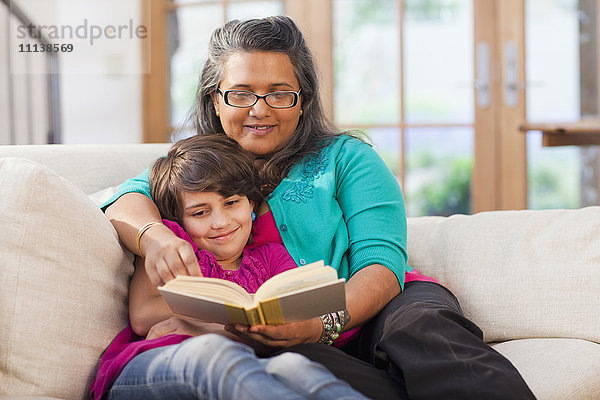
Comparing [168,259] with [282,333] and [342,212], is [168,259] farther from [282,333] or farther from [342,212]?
[342,212]

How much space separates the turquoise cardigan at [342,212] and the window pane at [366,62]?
6.41 feet

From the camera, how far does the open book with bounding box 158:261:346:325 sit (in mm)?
1018

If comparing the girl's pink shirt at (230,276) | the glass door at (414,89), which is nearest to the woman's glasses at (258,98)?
the girl's pink shirt at (230,276)

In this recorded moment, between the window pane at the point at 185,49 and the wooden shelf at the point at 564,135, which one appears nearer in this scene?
the wooden shelf at the point at 564,135

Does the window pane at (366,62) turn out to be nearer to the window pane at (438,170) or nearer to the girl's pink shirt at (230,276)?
the window pane at (438,170)

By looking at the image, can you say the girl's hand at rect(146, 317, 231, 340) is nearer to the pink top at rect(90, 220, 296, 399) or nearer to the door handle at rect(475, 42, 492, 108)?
the pink top at rect(90, 220, 296, 399)

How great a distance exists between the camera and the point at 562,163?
3.32 meters

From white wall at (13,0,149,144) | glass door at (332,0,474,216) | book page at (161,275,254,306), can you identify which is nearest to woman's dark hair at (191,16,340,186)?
book page at (161,275,254,306)

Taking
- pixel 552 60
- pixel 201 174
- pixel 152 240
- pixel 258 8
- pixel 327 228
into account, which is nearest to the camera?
pixel 152 240

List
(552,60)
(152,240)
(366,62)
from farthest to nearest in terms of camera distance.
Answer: (366,62), (552,60), (152,240)

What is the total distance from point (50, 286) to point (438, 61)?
2.60 metres

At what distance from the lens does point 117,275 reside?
1327mm

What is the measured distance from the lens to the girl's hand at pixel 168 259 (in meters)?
1.18

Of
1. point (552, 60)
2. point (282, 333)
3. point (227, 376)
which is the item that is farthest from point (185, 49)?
point (227, 376)
